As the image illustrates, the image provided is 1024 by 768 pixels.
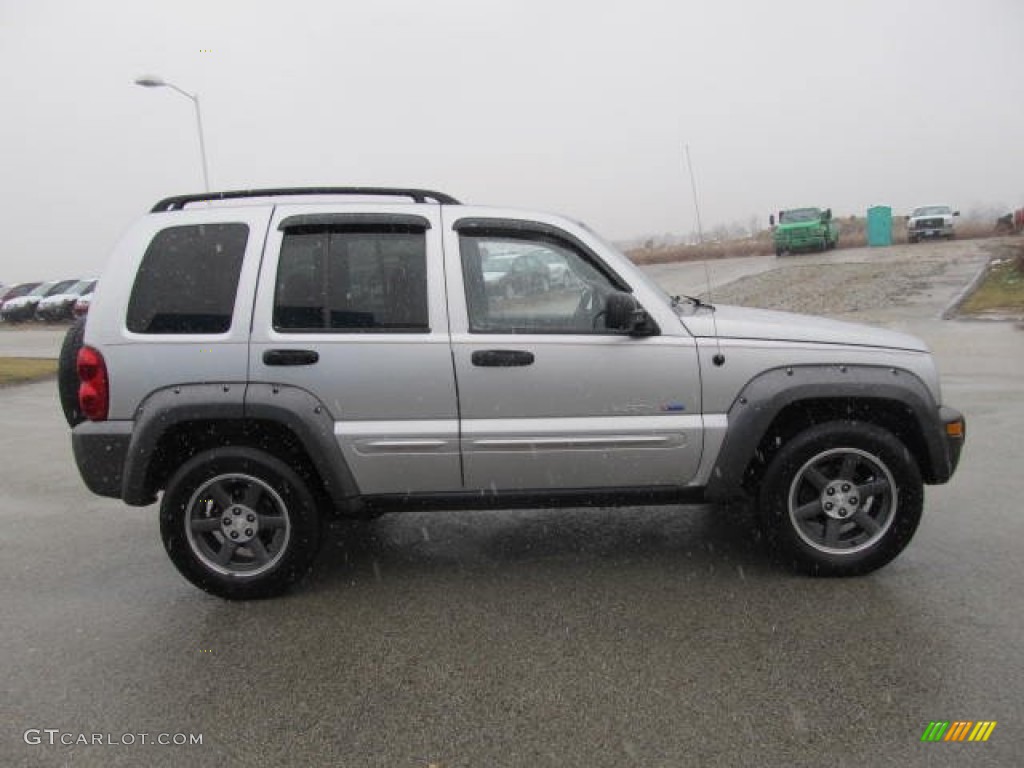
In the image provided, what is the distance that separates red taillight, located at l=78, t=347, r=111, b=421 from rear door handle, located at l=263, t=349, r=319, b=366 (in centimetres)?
80

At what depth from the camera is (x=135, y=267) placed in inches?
160

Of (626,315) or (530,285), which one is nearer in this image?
(626,315)

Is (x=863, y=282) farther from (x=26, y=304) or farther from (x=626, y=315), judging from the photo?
(x=26, y=304)

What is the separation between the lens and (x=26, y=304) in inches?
1222

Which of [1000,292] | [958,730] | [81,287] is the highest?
[81,287]

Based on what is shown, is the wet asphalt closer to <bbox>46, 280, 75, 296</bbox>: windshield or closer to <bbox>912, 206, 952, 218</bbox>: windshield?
<bbox>46, 280, 75, 296</bbox>: windshield

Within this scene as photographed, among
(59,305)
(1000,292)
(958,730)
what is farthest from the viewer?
(59,305)

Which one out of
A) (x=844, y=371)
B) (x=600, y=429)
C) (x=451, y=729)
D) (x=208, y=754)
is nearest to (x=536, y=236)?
(x=600, y=429)

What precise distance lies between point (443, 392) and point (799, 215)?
37941 millimetres

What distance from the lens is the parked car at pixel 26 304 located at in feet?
→ 102

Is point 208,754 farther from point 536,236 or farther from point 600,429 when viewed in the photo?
point 536,236

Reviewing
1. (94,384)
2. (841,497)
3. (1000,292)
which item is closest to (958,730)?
(841,497)

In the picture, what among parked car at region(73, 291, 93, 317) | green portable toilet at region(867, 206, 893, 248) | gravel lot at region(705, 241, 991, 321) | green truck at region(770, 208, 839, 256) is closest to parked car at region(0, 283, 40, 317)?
parked car at region(73, 291, 93, 317)

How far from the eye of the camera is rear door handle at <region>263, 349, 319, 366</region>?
3.92 meters
